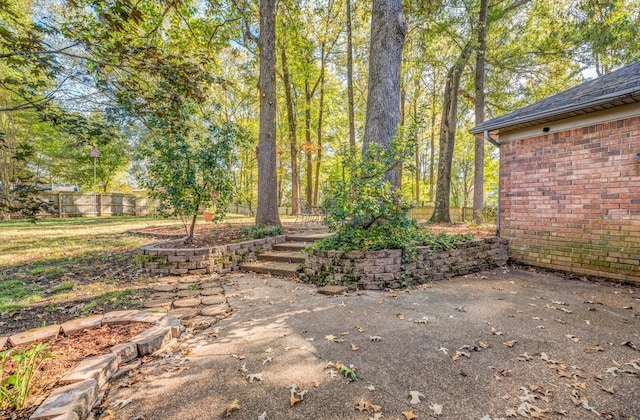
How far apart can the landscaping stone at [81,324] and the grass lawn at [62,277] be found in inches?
17.5

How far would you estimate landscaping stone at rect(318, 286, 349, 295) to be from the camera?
13.0 ft

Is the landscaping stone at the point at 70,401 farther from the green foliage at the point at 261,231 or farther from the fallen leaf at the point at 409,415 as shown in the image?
the green foliage at the point at 261,231

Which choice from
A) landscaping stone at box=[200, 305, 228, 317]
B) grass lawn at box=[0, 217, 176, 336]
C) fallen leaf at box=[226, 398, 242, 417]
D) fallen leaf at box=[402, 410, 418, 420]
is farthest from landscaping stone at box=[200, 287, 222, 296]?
fallen leaf at box=[402, 410, 418, 420]

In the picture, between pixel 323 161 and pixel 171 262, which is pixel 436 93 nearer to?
pixel 323 161

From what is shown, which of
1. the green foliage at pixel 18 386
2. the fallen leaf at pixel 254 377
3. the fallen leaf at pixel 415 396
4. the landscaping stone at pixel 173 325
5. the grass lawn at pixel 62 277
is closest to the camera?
the green foliage at pixel 18 386

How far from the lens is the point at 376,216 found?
14.6 ft

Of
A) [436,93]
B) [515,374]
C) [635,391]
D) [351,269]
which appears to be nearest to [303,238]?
[351,269]

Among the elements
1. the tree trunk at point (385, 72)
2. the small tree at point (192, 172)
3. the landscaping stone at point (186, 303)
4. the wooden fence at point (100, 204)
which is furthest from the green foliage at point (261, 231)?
the wooden fence at point (100, 204)

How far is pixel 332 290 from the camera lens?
4000 millimetres

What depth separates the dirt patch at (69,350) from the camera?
1.75 m

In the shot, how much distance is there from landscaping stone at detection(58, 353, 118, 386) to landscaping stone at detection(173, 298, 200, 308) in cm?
138

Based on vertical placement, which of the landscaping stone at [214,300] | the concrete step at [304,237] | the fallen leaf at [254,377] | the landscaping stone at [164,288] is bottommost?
the landscaping stone at [214,300]

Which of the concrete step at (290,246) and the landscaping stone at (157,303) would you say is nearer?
the landscaping stone at (157,303)

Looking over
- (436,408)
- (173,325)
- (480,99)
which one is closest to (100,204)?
(173,325)
